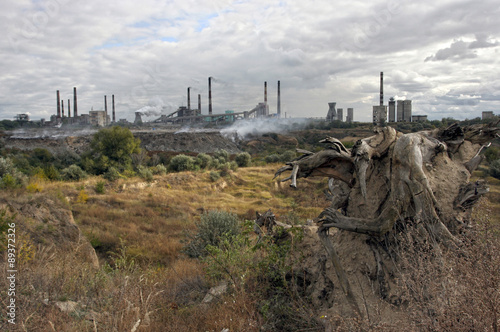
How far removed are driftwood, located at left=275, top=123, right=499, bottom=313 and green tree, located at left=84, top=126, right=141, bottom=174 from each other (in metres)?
23.7

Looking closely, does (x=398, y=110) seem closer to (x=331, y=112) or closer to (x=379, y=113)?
(x=379, y=113)

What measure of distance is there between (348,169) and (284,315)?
2.34 meters

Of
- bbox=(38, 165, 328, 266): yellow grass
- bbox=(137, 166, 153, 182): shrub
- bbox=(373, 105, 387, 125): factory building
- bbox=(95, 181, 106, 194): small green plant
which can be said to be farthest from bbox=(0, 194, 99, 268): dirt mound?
bbox=(373, 105, 387, 125): factory building

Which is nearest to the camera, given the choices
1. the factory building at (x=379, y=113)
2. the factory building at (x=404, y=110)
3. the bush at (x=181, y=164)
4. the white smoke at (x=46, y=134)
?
the bush at (x=181, y=164)

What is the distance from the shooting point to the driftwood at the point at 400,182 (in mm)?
4117

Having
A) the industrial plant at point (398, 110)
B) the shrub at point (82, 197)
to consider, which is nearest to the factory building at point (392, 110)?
the industrial plant at point (398, 110)

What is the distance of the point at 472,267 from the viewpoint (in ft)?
8.87

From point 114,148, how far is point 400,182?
86.6 feet

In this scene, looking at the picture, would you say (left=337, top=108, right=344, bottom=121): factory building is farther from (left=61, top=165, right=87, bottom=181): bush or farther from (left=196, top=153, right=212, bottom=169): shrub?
(left=61, top=165, right=87, bottom=181): bush

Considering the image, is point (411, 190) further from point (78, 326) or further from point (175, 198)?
point (175, 198)

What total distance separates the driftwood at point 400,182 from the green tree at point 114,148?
77.6 feet

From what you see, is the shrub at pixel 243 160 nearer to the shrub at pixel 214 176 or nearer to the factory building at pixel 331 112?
the shrub at pixel 214 176

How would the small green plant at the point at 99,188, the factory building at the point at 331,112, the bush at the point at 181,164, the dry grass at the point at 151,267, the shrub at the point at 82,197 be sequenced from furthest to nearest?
the factory building at the point at 331,112, the bush at the point at 181,164, the small green plant at the point at 99,188, the shrub at the point at 82,197, the dry grass at the point at 151,267

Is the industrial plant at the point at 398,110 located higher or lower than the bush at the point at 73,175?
higher
